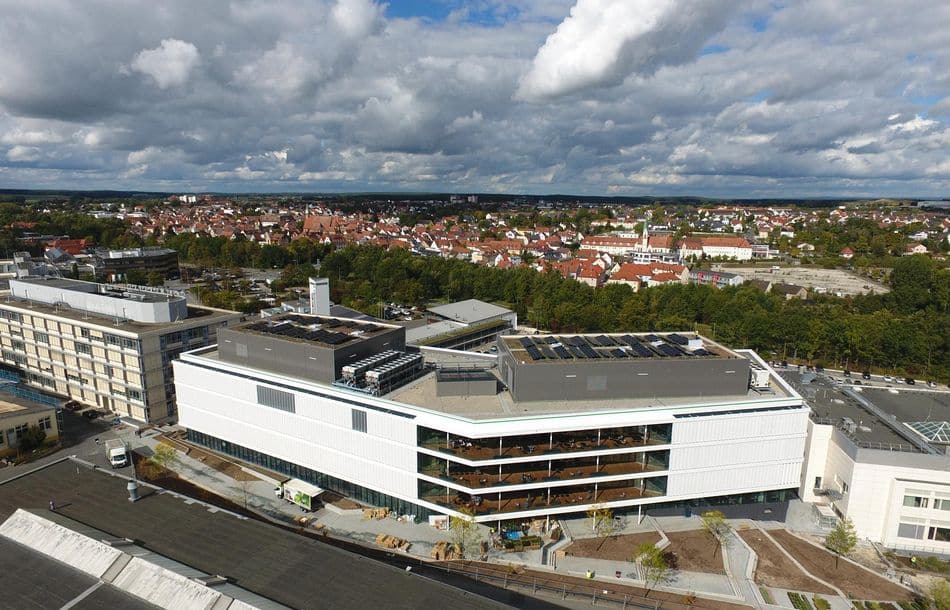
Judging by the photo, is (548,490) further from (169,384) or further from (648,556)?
(169,384)

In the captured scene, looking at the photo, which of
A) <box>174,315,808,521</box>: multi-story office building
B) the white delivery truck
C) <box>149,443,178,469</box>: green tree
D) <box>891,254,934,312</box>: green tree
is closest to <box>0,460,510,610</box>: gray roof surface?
<box>149,443,178,469</box>: green tree

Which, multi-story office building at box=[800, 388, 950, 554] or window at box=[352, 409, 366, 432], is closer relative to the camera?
multi-story office building at box=[800, 388, 950, 554]

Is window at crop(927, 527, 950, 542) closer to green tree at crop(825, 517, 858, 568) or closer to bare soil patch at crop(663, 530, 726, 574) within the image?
green tree at crop(825, 517, 858, 568)

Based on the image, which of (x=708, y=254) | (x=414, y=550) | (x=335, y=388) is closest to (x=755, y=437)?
(x=414, y=550)

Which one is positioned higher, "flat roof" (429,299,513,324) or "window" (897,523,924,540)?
"flat roof" (429,299,513,324)

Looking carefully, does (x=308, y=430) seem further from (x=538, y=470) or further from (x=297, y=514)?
(x=538, y=470)

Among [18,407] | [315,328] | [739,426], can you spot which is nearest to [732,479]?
[739,426]
